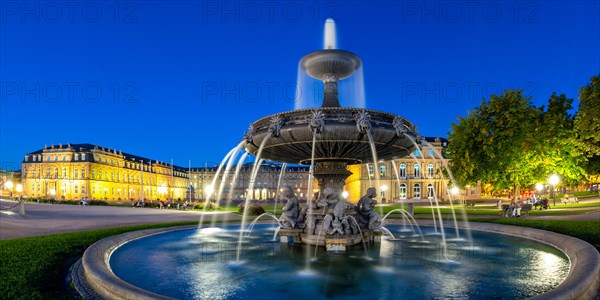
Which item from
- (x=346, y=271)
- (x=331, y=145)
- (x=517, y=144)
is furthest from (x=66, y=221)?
(x=517, y=144)

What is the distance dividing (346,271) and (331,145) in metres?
4.36

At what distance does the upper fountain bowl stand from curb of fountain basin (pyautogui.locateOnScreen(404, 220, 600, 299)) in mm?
8483

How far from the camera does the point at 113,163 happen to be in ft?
388

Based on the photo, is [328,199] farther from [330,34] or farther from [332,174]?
[330,34]

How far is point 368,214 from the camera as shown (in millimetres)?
11719

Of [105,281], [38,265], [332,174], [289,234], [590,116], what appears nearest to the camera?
[105,281]

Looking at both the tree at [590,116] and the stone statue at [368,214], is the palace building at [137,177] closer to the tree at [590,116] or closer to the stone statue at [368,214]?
the tree at [590,116]

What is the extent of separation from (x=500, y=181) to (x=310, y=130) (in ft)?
87.4

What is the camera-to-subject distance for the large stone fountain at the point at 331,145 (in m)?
9.80

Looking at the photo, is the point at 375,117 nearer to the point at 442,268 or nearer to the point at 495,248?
the point at 442,268

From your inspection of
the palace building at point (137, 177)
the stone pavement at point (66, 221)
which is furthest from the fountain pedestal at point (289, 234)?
the palace building at point (137, 177)

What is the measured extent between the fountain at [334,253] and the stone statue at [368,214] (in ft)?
0.12

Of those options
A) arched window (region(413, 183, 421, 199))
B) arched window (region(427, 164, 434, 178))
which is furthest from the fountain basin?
arched window (region(427, 164, 434, 178))

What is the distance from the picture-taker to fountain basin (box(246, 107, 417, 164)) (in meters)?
9.77
